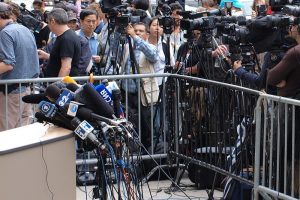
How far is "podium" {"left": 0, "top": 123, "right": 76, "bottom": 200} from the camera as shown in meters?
4.33

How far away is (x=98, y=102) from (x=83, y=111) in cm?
11

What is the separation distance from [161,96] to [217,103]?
1.25 meters

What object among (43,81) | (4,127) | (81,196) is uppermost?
(43,81)

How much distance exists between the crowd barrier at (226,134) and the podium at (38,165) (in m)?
2.01

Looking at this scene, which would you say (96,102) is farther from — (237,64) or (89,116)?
(237,64)

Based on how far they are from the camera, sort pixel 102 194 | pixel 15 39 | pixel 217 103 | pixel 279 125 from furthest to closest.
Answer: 1. pixel 15 39
2. pixel 217 103
3. pixel 279 125
4. pixel 102 194

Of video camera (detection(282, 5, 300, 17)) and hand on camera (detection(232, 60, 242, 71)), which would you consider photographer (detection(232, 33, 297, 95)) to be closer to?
hand on camera (detection(232, 60, 242, 71))

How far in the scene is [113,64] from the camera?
9.01 m

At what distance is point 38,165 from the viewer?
4438 millimetres

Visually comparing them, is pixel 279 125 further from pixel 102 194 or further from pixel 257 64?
pixel 257 64

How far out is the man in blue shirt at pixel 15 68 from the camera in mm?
7871

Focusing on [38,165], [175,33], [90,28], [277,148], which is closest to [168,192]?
[277,148]

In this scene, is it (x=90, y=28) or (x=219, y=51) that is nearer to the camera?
(x=219, y=51)

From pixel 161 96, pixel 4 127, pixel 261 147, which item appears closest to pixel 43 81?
pixel 4 127
